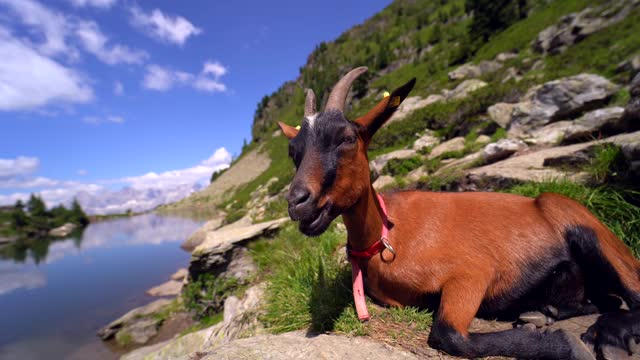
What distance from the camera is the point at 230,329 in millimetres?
5234

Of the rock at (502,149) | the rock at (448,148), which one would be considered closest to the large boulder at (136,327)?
the rock at (448,148)

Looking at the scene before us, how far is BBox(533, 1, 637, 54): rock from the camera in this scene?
23.3 m

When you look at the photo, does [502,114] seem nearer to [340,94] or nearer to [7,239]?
[340,94]

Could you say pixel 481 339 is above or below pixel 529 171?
below

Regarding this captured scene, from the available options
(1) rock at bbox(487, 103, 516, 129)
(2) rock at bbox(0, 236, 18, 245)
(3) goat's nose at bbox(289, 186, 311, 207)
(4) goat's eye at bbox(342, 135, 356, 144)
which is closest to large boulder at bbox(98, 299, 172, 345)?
(3) goat's nose at bbox(289, 186, 311, 207)

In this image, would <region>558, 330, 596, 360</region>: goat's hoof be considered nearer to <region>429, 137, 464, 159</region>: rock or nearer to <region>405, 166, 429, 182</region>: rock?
<region>405, 166, 429, 182</region>: rock

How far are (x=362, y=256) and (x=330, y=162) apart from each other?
1.12 metres

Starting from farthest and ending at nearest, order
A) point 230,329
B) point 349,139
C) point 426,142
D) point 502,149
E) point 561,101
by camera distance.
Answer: point 426,142 < point 561,101 < point 502,149 < point 230,329 < point 349,139

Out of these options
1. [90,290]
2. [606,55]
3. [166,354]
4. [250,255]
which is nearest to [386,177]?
[250,255]

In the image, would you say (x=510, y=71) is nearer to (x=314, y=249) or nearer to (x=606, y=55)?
(x=606, y=55)

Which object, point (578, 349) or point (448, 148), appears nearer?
point (578, 349)

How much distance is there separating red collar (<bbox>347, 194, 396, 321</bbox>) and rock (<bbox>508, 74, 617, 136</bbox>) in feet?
33.0

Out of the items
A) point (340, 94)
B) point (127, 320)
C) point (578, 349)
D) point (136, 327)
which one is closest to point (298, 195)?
point (340, 94)

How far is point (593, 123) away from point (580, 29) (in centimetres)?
2507
